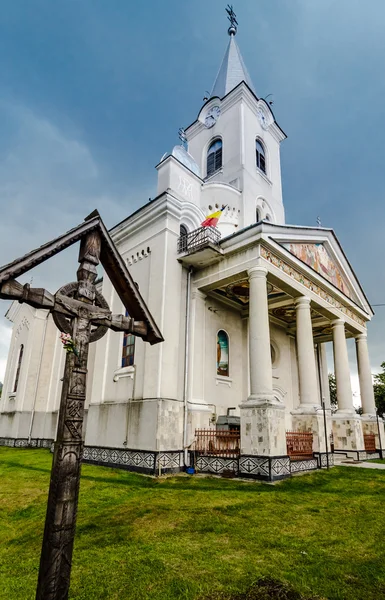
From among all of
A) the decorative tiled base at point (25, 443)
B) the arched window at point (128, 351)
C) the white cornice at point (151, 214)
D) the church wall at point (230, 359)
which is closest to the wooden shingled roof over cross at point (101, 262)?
the arched window at point (128, 351)

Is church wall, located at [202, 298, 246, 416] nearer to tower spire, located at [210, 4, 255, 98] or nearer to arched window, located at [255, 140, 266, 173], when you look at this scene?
arched window, located at [255, 140, 266, 173]

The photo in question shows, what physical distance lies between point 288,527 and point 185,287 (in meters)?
9.99

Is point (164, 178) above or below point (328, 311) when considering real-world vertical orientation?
above

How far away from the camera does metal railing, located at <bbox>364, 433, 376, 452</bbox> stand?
682 inches

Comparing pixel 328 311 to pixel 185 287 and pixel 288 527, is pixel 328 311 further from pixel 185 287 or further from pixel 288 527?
pixel 288 527

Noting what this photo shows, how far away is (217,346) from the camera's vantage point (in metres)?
16.1

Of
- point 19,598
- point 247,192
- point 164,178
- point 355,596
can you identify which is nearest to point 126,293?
point 19,598

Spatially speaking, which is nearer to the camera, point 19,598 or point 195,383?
point 19,598

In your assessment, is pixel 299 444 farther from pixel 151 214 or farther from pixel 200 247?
pixel 151 214

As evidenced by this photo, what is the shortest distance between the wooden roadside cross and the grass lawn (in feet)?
3.39

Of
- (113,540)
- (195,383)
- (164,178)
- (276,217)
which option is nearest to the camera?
(113,540)

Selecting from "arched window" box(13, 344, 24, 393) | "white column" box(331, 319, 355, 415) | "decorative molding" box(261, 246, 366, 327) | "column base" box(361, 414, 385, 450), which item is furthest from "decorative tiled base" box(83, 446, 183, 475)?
"arched window" box(13, 344, 24, 393)

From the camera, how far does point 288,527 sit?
6.18 meters

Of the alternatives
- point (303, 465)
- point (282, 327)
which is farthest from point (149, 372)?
point (282, 327)
